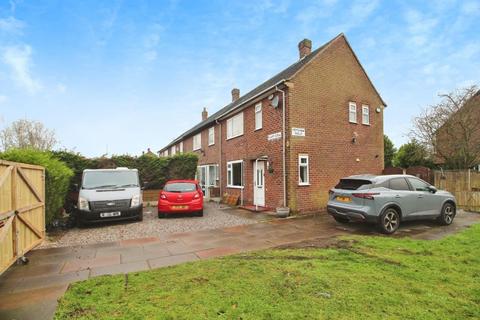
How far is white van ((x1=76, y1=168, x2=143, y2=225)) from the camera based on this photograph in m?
8.30

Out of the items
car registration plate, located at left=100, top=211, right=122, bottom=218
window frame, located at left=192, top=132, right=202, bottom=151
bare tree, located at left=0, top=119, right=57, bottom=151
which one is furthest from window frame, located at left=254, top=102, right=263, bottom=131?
bare tree, located at left=0, top=119, right=57, bottom=151

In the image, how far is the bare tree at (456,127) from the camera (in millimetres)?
15398

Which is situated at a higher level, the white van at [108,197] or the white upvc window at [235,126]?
the white upvc window at [235,126]

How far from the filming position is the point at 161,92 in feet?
50.1

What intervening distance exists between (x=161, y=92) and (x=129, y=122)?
7.43 metres

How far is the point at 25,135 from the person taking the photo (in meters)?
27.6

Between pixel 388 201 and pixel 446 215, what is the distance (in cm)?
287

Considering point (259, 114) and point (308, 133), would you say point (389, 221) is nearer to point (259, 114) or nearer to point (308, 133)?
point (308, 133)

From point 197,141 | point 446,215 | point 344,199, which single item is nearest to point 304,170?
point 344,199

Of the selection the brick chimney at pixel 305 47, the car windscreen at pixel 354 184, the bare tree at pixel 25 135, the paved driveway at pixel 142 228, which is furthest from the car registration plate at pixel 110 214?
the bare tree at pixel 25 135

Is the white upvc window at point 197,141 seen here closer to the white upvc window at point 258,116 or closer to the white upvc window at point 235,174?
the white upvc window at point 235,174

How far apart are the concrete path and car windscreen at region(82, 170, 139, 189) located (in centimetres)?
336

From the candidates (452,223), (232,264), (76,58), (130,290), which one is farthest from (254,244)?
(76,58)

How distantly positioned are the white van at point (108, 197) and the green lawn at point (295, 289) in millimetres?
5064
